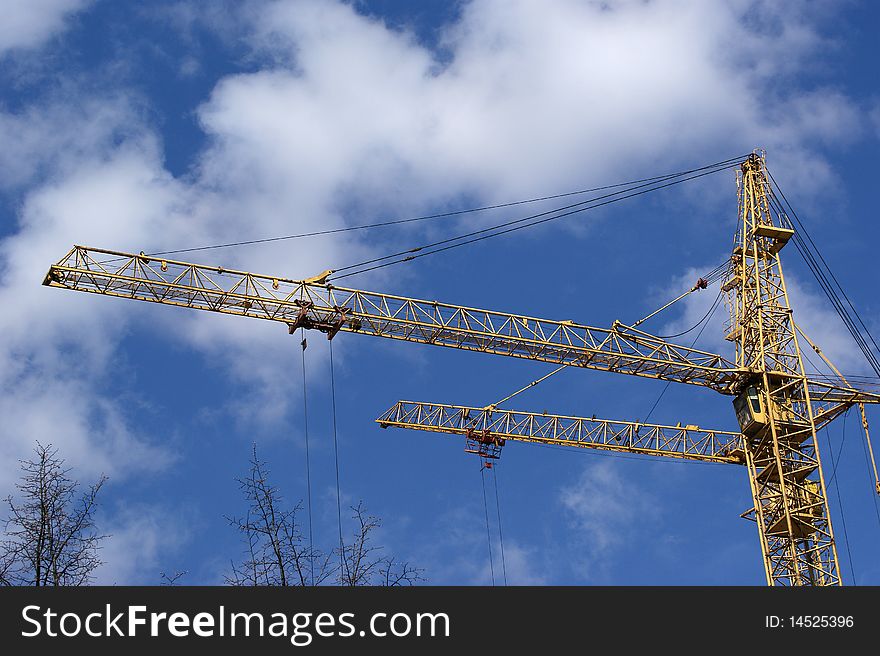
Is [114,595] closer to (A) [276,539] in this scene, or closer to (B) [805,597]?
(A) [276,539]

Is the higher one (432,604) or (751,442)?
(751,442)

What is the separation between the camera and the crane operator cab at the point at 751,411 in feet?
255

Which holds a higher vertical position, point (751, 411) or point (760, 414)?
point (751, 411)

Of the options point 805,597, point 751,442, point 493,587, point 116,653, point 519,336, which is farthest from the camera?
point 751,442

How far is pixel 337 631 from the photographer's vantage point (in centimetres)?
2900

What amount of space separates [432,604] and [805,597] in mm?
10743

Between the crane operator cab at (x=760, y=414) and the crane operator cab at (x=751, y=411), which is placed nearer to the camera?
the crane operator cab at (x=760, y=414)

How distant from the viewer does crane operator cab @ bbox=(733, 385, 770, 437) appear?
7781 centimetres

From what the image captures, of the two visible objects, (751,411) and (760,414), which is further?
(751,411)

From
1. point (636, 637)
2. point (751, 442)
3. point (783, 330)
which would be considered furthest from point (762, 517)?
point (636, 637)

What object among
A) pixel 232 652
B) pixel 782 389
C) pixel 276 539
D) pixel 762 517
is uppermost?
pixel 782 389

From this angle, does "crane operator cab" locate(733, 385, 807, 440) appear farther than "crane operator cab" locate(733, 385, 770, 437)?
No

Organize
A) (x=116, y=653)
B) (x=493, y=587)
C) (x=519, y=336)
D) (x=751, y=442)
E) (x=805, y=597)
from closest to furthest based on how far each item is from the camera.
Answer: (x=116, y=653) < (x=493, y=587) < (x=805, y=597) < (x=519, y=336) < (x=751, y=442)

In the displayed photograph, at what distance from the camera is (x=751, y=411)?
78.4 m
